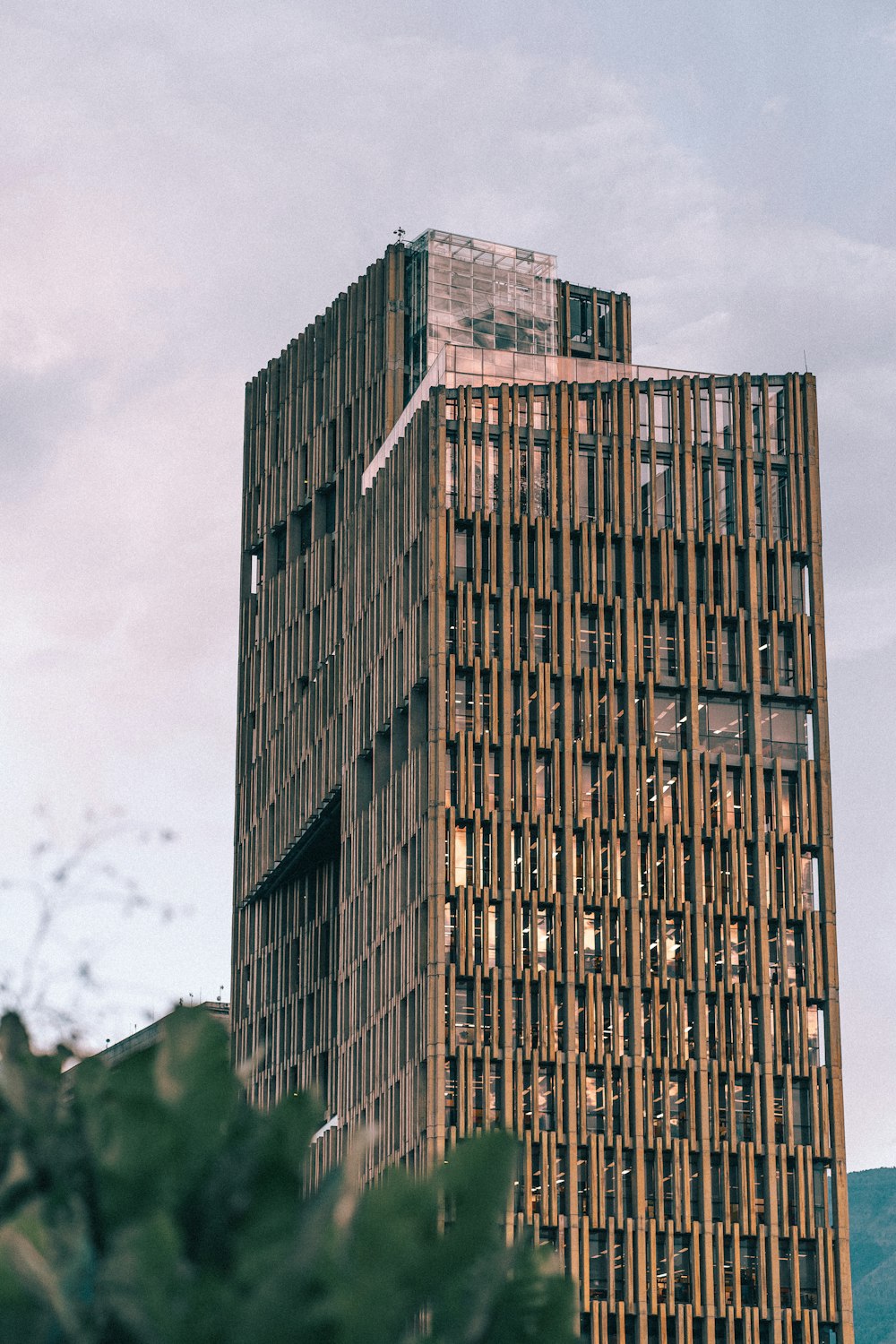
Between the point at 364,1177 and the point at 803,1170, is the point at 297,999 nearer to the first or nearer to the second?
the point at 364,1177

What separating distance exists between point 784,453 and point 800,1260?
34553 mm

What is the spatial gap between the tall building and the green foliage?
71.1m

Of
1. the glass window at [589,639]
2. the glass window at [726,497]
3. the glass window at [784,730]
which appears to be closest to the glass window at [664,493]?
the glass window at [726,497]

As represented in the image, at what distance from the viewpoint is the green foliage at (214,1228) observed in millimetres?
12602

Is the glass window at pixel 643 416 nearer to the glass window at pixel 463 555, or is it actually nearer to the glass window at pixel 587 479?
the glass window at pixel 587 479

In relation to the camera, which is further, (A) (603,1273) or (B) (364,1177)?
(B) (364,1177)

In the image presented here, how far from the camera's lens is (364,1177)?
100 meters

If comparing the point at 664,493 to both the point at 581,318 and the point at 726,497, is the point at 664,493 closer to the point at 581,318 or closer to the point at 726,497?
the point at 726,497

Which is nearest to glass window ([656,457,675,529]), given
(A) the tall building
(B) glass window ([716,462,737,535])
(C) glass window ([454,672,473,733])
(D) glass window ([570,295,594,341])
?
(A) the tall building

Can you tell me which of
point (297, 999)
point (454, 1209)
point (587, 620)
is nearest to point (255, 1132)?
point (454, 1209)

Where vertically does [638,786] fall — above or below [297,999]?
above

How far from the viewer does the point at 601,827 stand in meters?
94.6

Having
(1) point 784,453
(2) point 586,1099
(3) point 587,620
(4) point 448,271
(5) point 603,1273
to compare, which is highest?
(4) point 448,271

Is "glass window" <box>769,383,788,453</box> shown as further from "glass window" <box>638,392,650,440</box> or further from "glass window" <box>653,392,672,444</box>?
"glass window" <box>638,392,650,440</box>
